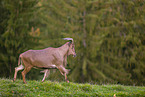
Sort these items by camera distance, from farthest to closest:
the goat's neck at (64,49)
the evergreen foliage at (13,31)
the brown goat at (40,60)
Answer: the evergreen foliage at (13,31) → the goat's neck at (64,49) → the brown goat at (40,60)

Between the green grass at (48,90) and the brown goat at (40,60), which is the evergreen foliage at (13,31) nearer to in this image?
the brown goat at (40,60)

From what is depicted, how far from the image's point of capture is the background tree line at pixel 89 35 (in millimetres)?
17500

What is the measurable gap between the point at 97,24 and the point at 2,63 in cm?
1170

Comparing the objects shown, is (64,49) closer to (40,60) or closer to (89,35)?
(40,60)

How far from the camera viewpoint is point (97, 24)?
79.2ft

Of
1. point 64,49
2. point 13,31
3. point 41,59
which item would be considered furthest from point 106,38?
point 41,59

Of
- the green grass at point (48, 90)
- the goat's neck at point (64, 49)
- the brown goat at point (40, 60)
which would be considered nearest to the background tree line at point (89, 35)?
the goat's neck at point (64, 49)

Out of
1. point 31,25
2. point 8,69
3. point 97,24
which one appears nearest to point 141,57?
point 97,24

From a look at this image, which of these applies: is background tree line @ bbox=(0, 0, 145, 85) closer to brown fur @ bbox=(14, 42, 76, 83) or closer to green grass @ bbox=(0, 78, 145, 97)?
brown fur @ bbox=(14, 42, 76, 83)

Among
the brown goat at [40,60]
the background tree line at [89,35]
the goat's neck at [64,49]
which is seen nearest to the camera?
the brown goat at [40,60]

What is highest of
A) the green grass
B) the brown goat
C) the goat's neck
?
the goat's neck

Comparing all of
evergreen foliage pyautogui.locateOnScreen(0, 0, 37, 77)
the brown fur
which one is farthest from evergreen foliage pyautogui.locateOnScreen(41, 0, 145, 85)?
the brown fur

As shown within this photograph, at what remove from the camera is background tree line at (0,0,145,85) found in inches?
689

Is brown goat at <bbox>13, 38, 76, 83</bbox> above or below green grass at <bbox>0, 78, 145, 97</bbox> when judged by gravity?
above
